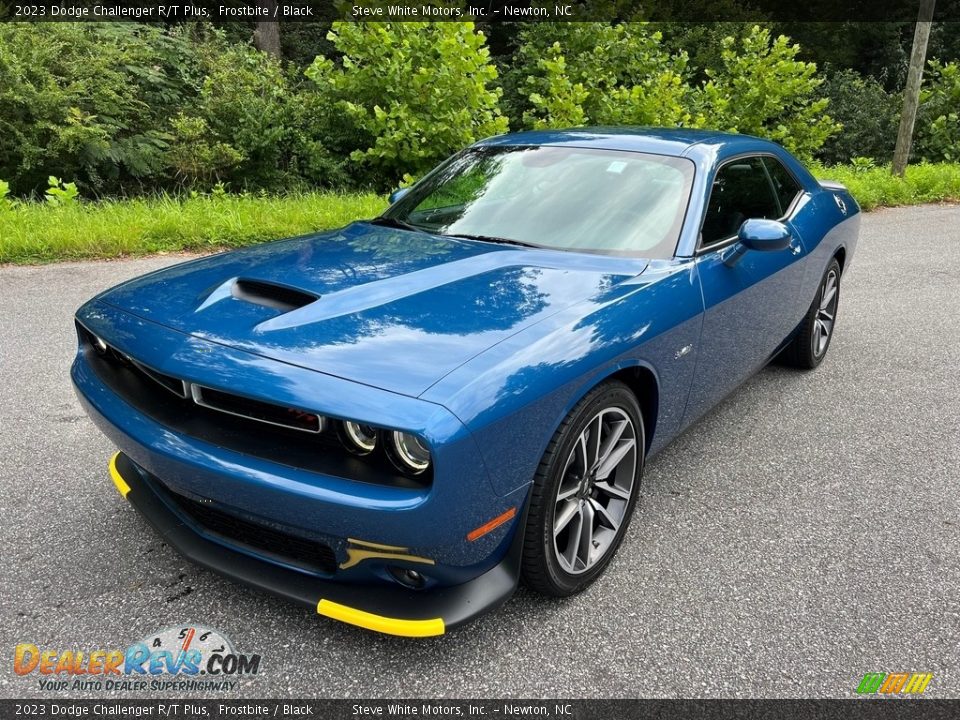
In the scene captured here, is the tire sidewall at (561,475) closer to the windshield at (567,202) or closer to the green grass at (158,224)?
the windshield at (567,202)

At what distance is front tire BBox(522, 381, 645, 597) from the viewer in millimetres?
2131

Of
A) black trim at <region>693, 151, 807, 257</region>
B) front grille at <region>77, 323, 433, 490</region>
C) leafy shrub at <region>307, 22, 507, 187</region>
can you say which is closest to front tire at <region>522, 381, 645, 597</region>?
front grille at <region>77, 323, 433, 490</region>

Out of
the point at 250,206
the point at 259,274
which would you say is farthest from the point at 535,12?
the point at 259,274

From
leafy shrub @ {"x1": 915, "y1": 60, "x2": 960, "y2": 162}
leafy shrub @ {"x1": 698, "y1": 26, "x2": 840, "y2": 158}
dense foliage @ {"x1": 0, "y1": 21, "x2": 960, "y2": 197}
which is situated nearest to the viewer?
dense foliage @ {"x1": 0, "y1": 21, "x2": 960, "y2": 197}

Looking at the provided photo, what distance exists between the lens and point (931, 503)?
119 inches

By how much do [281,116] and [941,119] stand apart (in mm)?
15968

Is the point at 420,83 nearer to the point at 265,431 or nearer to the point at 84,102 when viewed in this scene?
the point at 84,102

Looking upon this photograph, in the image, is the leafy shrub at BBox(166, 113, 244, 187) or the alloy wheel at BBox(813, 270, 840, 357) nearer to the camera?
the alloy wheel at BBox(813, 270, 840, 357)

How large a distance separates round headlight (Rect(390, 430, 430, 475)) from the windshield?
4.25 ft

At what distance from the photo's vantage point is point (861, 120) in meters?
22.5

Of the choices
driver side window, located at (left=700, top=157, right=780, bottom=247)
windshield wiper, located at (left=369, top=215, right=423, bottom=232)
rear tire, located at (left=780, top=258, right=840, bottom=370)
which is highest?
driver side window, located at (left=700, top=157, right=780, bottom=247)

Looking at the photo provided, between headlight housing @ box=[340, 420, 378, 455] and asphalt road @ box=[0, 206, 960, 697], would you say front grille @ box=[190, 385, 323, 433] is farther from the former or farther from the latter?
asphalt road @ box=[0, 206, 960, 697]

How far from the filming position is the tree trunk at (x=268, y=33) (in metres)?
19.1

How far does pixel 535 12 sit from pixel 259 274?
1486cm
